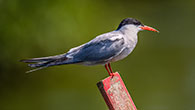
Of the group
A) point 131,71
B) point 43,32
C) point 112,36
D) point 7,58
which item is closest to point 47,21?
point 43,32

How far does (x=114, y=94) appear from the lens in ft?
11.0

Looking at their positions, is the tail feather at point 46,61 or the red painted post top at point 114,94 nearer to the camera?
the red painted post top at point 114,94

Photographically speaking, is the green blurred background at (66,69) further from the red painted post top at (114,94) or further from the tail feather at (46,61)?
the red painted post top at (114,94)

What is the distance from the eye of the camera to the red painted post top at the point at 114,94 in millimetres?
3305

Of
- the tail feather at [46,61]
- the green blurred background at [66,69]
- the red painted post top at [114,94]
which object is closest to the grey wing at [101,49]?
the tail feather at [46,61]

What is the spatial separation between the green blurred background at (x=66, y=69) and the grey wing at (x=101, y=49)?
13.2 feet

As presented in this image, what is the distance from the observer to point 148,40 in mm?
12508

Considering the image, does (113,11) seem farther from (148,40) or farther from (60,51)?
(60,51)

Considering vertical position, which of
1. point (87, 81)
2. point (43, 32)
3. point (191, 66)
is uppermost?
point (43, 32)

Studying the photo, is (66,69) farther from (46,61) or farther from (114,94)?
(114,94)

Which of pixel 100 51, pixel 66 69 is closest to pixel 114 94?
pixel 100 51

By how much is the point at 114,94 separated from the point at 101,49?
0.75 metres

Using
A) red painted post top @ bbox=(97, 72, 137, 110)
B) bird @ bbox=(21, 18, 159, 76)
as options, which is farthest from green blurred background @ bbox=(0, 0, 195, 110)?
red painted post top @ bbox=(97, 72, 137, 110)

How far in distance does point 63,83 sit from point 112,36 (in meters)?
5.56
